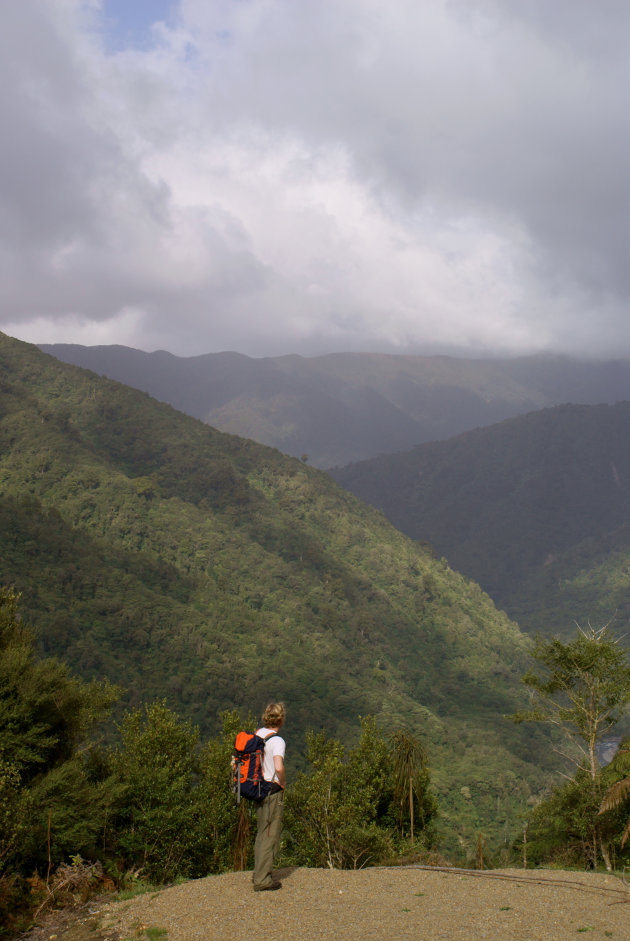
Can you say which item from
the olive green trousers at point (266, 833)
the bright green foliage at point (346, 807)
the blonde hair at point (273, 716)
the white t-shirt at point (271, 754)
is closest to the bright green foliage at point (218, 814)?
the bright green foliage at point (346, 807)

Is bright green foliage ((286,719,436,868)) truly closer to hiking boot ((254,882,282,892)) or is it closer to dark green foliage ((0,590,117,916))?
dark green foliage ((0,590,117,916))

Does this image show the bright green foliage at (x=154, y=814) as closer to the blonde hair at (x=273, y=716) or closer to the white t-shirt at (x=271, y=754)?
the white t-shirt at (x=271, y=754)

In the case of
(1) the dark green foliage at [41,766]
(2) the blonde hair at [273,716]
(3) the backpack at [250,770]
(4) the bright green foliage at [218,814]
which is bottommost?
(4) the bright green foliage at [218,814]

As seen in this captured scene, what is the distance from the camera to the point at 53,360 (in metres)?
116

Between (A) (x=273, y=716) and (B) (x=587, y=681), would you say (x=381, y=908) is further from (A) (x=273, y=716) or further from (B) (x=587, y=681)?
(B) (x=587, y=681)

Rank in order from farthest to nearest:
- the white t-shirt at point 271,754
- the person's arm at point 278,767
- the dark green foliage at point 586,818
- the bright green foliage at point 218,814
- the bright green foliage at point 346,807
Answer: the bright green foliage at point 218,814
the dark green foliage at point 586,818
the bright green foliage at point 346,807
the white t-shirt at point 271,754
the person's arm at point 278,767

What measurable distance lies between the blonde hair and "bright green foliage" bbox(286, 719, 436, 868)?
9.78 metres

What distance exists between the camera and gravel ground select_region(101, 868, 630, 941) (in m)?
8.00

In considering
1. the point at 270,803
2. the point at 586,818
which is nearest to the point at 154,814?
the point at 270,803

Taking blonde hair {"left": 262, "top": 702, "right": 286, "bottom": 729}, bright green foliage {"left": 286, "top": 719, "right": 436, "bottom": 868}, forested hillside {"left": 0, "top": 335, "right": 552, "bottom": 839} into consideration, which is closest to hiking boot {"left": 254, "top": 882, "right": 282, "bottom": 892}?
blonde hair {"left": 262, "top": 702, "right": 286, "bottom": 729}

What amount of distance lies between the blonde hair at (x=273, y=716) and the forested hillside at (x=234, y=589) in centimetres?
5191

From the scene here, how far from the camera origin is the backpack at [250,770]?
28.9 ft

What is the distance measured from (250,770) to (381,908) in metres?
2.69

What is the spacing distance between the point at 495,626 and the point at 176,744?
339ft
